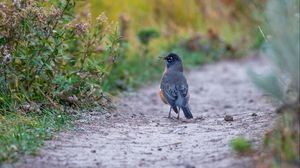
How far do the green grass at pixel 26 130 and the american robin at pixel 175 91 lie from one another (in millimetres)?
1645

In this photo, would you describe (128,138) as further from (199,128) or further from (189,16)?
(189,16)

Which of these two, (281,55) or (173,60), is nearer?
(281,55)

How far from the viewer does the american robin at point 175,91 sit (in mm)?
9047

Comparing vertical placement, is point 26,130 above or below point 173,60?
below

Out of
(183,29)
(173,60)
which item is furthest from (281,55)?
(183,29)

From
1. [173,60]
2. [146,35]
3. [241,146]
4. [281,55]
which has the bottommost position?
[241,146]

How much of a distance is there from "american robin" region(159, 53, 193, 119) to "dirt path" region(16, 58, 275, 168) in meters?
0.20

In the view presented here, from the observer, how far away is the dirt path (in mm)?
6082

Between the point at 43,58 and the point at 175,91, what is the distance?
2.01 meters

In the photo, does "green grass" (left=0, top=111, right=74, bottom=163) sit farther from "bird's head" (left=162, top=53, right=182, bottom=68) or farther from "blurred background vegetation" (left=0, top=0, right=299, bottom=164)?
"bird's head" (left=162, top=53, right=182, bottom=68)

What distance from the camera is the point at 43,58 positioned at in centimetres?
799

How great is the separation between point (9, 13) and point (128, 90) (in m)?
4.03

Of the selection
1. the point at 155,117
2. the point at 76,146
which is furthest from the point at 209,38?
the point at 76,146

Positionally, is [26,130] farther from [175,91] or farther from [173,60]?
[173,60]
